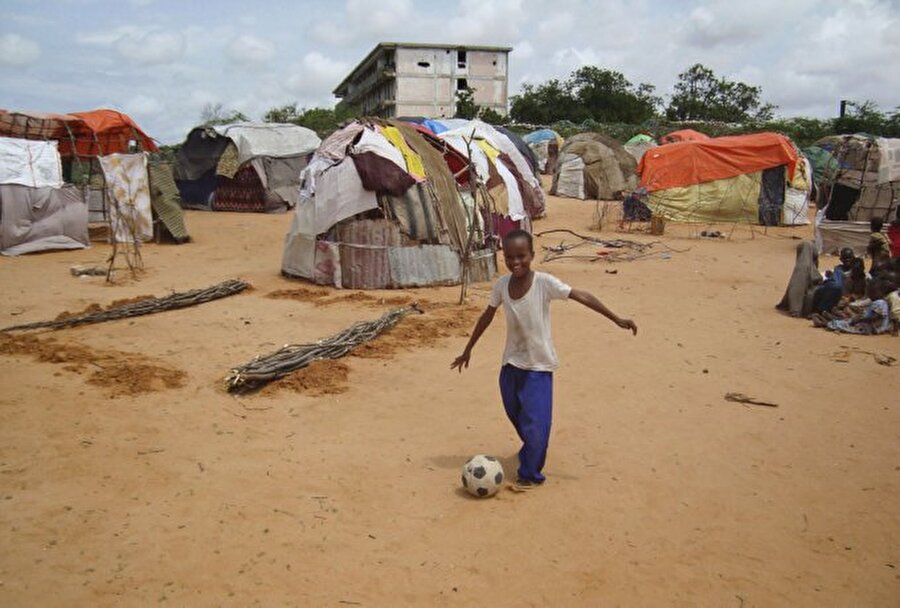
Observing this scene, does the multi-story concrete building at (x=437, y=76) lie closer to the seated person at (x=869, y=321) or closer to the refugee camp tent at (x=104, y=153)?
the refugee camp tent at (x=104, y=153)

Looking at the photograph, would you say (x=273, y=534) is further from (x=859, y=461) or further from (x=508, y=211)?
(x=508, y=211)

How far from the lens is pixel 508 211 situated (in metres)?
12.9

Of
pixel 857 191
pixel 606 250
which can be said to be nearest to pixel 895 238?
pixel 857 191

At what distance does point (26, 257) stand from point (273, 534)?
11656mm

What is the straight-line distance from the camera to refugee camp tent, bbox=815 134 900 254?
44.1 ft

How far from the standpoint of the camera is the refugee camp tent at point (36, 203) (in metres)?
12.7

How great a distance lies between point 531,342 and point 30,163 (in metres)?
12.7

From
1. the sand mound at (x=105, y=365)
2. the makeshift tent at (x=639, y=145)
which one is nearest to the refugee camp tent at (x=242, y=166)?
the makeshift tent at (x=639, y=145)

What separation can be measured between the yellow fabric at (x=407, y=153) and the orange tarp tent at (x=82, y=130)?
7367mm

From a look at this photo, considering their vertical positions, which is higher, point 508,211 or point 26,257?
point 508,211

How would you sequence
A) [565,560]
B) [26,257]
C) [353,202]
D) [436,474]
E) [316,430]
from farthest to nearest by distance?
[26,257], [353,202], [316,430], [436,474], [565,560]

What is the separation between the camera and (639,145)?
1061 inches

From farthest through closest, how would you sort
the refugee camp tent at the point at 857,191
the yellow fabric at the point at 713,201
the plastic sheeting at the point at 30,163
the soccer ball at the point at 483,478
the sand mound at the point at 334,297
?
the yellow fabric at the point at 713,201
the refugee camp tent at the point at 857,191
the plastic sheeting at the point at 30,163
the sand mound at the point at 334,297
the soccer ball at the point at 483,478

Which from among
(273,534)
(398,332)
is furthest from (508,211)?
(273,534)
